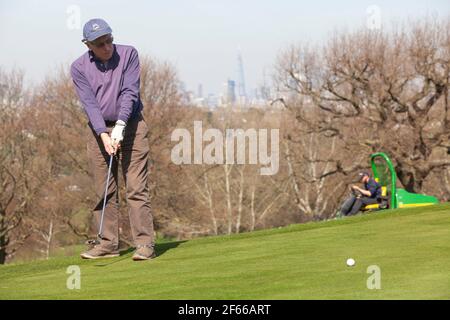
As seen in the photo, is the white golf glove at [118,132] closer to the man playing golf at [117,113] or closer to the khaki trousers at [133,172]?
the man playing golf at [117,113]

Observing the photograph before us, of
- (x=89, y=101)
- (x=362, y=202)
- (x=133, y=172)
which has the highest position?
(x=89, y=101)

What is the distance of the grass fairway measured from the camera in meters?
5.52

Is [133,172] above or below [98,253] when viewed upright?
above

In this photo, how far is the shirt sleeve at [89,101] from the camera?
808 centimetres

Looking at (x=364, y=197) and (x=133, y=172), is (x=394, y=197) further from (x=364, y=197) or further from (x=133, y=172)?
(x=133, y=172)

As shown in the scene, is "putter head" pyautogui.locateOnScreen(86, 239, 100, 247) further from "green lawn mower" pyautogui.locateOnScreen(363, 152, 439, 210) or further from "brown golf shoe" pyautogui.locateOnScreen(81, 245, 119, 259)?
"green lawn mower" pyautogui.locateOnScreen(363, 152, 439, 210)

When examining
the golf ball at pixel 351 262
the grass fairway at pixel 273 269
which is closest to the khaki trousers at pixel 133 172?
the grass fairway at pixel 273 269

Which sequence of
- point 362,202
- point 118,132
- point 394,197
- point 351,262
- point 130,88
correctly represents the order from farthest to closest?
point 362,202 < point 394,197 < point 130,88 < point 118,132 < point 351,262

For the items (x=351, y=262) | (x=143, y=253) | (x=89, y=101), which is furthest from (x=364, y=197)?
(x=351, y=262)

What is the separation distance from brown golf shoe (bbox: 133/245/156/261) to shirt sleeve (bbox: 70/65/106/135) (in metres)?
1.18

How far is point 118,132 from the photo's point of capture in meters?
7.88

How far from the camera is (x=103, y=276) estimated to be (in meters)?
6.68

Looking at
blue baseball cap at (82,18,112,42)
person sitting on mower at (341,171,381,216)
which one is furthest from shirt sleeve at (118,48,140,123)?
person sitting on mower at (341,171,381,216)

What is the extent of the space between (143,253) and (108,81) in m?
1.76
